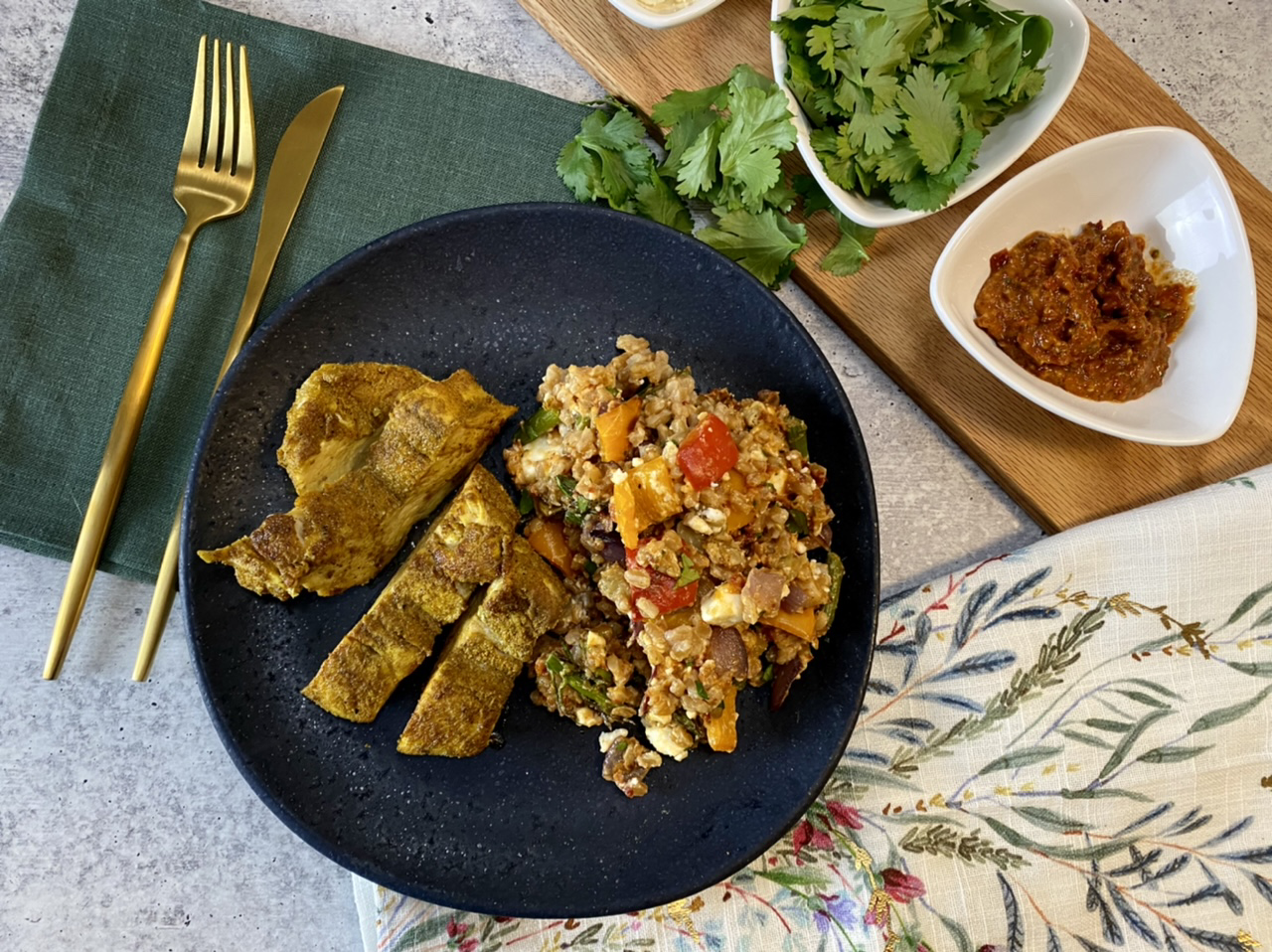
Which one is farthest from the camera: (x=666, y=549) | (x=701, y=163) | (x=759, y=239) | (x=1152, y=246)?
(x=1152, y=246)

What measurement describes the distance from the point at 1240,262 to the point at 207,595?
3.40 metres

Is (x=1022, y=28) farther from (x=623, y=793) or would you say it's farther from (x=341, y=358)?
(x=623, y=793)

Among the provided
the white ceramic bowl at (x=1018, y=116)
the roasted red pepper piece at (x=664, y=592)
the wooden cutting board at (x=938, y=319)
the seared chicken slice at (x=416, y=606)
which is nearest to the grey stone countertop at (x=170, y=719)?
the wooden cutting board at (x=938, y=319)

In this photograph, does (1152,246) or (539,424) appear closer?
(539,424)

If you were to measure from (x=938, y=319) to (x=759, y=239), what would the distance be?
2.33 feet

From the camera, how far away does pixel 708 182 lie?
2.97 meters

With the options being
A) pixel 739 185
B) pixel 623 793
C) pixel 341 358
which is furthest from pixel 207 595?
pixel 739 185

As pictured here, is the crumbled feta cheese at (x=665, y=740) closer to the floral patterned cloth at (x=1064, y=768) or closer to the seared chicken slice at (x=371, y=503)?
Result: the floral patterned cloth at (x=1064, y=768)

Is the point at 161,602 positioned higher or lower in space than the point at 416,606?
lower

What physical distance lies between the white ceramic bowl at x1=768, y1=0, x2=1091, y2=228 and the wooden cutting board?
0.25m

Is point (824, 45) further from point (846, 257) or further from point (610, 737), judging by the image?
point (610, 737)

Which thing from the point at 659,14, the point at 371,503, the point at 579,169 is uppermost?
the point at 659,14

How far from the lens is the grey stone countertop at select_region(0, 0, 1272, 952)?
126 inches

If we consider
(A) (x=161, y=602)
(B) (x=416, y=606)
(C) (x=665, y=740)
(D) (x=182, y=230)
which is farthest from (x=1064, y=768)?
(D) (x=182, y=230)
